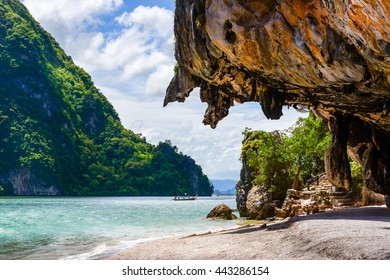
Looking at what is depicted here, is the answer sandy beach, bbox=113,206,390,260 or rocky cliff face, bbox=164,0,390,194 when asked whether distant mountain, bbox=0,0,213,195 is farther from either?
sandy beach, bbox=113,206,390,260

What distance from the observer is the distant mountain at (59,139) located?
12656 cm

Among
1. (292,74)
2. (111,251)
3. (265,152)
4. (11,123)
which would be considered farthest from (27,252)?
(11,123)

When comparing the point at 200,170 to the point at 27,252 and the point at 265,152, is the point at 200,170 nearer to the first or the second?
the point at 265,152

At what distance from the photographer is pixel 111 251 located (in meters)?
16.9

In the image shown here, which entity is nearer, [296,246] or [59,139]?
[296,246]

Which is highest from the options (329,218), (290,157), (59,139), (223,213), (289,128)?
(59,139)

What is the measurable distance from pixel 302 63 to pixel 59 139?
135 m

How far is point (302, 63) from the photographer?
1238 cm

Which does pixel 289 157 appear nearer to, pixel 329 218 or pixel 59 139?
pixel 329 218

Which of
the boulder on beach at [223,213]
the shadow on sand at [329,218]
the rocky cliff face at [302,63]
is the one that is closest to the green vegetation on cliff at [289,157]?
the boulder on beach at [223,213]

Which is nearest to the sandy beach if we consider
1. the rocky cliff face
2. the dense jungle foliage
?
the rocky cliff face

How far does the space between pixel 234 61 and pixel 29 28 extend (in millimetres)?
158003

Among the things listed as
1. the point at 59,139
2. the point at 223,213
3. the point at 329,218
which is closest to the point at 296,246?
the point at 329,218

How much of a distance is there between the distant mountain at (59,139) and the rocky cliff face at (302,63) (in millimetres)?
112826
